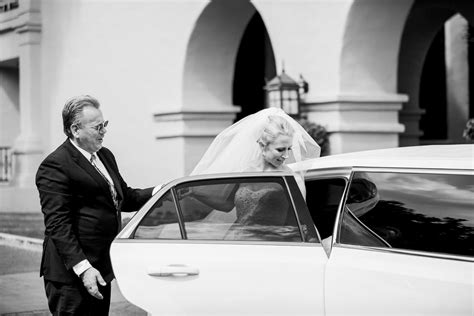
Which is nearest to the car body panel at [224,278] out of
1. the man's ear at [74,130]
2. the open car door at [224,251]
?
the open car door at [224,251]

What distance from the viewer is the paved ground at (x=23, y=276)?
720 centimetres

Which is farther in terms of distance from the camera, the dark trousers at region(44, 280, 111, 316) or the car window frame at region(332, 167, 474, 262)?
the dark trousers at region(44, 280, 111, 316)

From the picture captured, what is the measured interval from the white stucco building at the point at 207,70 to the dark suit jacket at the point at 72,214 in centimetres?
557

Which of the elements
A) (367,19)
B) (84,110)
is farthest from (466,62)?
(84,110)

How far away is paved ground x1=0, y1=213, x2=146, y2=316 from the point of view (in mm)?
7196

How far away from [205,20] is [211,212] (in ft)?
26.6

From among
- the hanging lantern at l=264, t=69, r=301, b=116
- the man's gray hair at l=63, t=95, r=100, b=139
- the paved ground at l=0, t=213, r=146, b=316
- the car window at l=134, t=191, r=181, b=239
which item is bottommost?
the paved ground at l=0, t=213, r=146, b=316

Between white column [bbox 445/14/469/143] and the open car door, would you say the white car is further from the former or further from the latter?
white column [bbox 445/14/469/143]

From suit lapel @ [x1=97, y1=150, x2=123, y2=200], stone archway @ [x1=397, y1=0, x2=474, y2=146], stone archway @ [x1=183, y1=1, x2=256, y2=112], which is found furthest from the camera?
stone archway @ [x1=397, y1=0, x2=474, y2=146]

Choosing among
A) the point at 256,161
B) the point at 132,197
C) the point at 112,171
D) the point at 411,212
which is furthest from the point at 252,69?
the point at 411,212

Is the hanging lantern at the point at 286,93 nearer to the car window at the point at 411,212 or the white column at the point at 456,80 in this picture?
the car window at the point at 411,212

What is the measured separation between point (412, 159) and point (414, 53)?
9790 millimetres

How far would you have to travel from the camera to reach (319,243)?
3.96 m

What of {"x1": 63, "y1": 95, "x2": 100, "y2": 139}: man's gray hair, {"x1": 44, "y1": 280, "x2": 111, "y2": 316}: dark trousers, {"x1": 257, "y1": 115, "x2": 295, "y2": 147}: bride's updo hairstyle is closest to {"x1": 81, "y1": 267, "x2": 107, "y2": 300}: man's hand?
{"x1": 44, "y1": 280, "x2": 111, "y2": 316}: dark trousers
